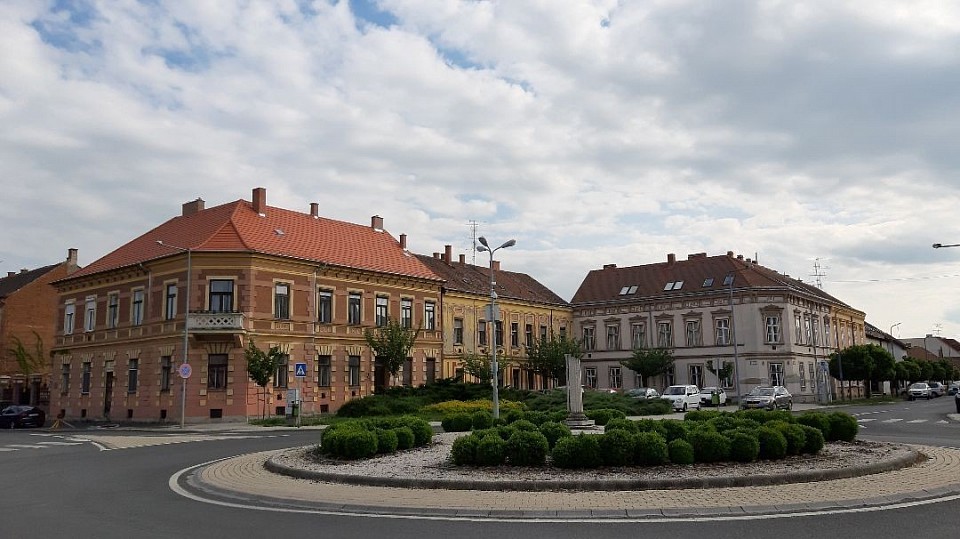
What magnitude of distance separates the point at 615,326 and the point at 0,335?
157 feet

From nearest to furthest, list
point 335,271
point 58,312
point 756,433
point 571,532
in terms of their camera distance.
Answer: point 571,532 → point 756,433 → point 335,271 → point 58,312

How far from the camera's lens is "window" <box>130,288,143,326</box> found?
40.9 metres

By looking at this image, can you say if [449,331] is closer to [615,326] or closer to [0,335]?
[615,326]

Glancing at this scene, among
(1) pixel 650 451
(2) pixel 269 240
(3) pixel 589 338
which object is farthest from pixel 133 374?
(3) pixel 589 338

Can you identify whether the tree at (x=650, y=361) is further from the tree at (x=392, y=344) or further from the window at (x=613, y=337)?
the tree at (x=392, y=344)

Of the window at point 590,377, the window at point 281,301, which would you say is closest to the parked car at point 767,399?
the window at point 590,377

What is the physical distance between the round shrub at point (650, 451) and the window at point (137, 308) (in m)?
34.4

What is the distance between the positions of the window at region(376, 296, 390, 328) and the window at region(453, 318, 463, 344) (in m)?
9.04

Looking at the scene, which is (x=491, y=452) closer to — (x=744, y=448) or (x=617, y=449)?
(x=617, y=449)

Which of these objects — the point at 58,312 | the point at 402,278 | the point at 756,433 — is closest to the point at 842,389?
the point at 402,278

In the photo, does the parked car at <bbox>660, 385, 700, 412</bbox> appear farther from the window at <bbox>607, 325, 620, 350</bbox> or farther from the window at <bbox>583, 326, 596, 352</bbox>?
the window at <bbox>583, 326, 596, 352</bbox>

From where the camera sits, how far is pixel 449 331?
2106 inches

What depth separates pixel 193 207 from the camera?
45500 mm

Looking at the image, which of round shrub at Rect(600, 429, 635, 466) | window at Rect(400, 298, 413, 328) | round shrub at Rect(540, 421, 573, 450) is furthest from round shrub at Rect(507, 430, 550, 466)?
window at Rect(400, 298, 413, 328)
